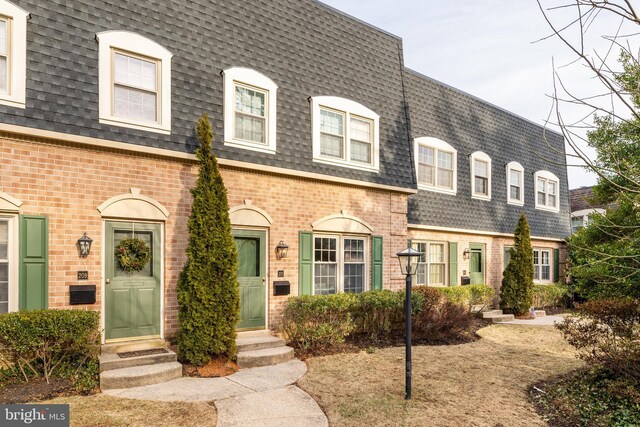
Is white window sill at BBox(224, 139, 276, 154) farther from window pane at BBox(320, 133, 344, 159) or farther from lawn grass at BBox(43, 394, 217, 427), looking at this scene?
lawn grass at BBox(43, 394, 217, 427)

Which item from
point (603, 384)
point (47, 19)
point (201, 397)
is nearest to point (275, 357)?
point (201, 397)

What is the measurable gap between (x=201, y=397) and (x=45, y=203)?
13.5 ft

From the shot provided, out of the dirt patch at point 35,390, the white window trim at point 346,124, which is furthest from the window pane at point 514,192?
the dirt patch at point 35,390

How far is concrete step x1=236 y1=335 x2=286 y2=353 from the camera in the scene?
336 inches

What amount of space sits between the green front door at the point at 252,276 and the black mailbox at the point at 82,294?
9.33 feet

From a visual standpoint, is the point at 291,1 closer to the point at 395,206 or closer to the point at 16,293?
the point at 395,206

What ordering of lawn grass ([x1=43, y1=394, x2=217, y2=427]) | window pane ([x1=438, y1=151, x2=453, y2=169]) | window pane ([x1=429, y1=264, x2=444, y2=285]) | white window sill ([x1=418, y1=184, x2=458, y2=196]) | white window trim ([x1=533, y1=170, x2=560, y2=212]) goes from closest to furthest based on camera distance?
lawn grass ([x1=43, y1=394, x2=217, y2=427]), white window sill ([x1=418, y1=184, x2=458, y2=196]), window pane ([x1=429, y1=264, x2=444, y2=285]), window pane ([x1=438, y1=151, x2=453, y2=169]), white window trim ([x1=533, y1=170, x2=560, y2=212])

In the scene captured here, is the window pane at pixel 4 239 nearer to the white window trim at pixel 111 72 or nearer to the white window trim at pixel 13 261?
the white window trim at pixel 13 261

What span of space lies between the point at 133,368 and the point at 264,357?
7.27 feet

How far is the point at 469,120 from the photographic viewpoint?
1672 centimetres

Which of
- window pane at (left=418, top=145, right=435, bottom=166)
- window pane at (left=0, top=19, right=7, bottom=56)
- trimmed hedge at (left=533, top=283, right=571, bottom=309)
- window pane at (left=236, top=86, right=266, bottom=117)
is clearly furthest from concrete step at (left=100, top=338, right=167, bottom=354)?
trimmed hedge at (left=533, top=283, right=571, bottom=309)

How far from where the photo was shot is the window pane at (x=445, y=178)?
15.2 m

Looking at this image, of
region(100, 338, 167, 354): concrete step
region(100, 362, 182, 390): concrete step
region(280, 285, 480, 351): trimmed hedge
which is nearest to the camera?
region(100, 362, 182, 390): concrete step

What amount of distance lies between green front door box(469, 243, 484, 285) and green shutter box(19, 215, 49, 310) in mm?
13245
